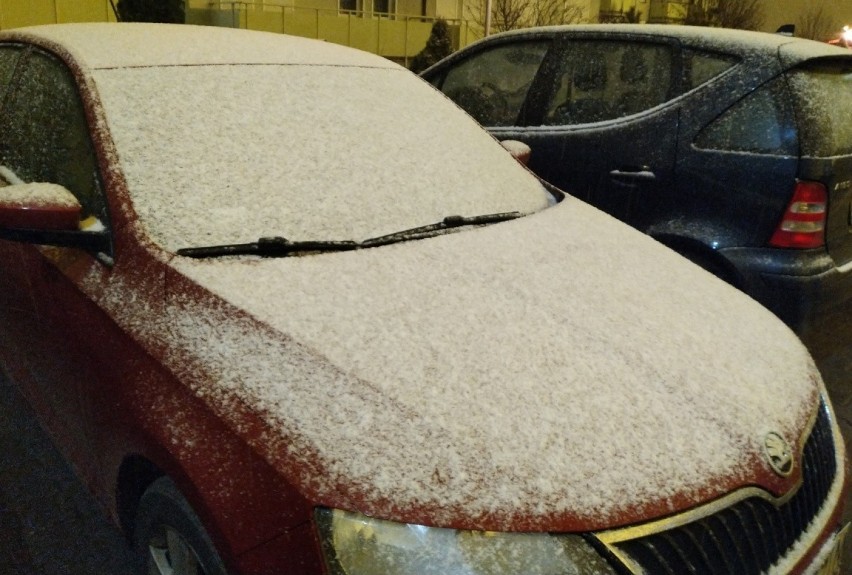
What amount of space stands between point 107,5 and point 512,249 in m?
18.0

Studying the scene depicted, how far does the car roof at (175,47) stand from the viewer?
233 centimetres

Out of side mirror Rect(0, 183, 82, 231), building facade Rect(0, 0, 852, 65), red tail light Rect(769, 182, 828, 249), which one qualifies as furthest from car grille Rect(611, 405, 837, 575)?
building facade Rect(0, 0, 852, 65)

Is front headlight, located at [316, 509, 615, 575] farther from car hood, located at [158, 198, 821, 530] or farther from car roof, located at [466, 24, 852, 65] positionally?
car roof, located at [466, 24, 852, 65]

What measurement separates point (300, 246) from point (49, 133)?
102 cm

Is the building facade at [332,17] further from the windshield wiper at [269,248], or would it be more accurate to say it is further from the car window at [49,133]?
the windshield wiper at [269,248]

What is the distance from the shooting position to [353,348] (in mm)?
1551

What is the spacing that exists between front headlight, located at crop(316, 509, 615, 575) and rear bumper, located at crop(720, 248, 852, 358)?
2.33m

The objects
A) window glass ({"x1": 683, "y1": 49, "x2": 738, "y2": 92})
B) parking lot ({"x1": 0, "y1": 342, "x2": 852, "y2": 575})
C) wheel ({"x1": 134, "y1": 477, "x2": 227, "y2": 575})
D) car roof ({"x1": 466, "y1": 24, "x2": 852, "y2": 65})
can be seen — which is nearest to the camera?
wheel ({"x1": 134, "y1": 477, "x2": 227, "y2": 575})

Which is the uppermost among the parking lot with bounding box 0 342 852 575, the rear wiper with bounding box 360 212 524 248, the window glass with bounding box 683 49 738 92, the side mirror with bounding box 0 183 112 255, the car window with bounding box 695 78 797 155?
the window glass with bounding box 683 49 738 92

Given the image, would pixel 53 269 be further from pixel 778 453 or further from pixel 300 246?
pixel 778 453

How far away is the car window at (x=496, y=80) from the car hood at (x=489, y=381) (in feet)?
8.73

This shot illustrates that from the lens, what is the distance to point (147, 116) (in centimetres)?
209

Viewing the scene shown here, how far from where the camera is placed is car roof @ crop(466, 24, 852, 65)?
339cm

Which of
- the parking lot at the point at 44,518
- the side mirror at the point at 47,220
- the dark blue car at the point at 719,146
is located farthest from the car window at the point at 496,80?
the side mirror at the point at 47,220
